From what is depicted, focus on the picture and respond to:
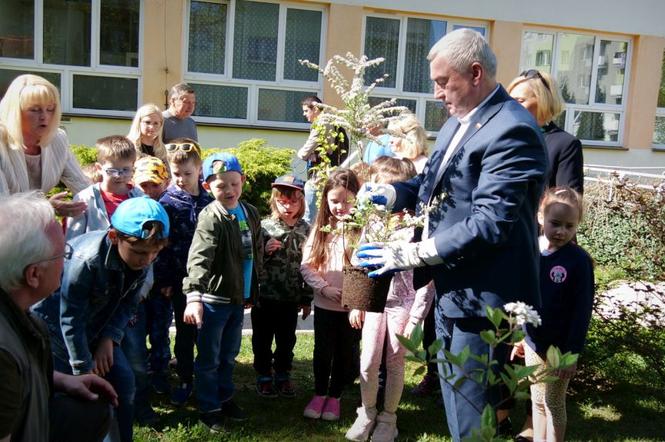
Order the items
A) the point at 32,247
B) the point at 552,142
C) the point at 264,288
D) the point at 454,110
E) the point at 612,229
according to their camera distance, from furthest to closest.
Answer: the point at 612,229 < the point at 264,288 < the point at 552,142 < the point at 454,110 < the point at 32,247

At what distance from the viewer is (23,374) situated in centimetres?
212

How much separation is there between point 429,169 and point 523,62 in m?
12.6

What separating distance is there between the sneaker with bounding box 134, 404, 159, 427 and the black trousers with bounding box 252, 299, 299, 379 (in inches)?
37.1

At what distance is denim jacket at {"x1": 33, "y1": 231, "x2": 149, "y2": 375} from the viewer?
3303mm

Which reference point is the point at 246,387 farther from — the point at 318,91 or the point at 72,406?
the point at 318,91

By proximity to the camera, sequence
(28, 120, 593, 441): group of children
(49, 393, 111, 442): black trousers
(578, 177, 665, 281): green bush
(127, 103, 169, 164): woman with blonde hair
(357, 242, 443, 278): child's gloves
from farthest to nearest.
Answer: (127, 103, 169, 164): woman with blonde hair, (578, 177, 665, 281): green bush, (28, 120, 593, 441): group of children, (357, 242, 443, 278): child's gloves, (49, 393, 111, 442): black trousers

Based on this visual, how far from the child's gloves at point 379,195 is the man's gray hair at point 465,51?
0.72 metres

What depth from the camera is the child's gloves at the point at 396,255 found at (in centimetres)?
287

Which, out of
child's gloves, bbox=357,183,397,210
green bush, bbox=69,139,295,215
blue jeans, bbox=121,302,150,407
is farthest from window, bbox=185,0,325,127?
child's gloves, bbox=357,183,397,210

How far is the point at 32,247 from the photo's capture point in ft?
7.64

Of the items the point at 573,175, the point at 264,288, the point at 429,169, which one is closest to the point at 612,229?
the point at 573,175

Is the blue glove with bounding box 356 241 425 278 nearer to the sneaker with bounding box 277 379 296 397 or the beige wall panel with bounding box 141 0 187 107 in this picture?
the sneaker with bounding box 277 379 296 397

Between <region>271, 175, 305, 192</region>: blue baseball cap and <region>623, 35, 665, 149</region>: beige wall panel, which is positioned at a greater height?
<region>623, 35, 665, 149</region>: beige wall panel

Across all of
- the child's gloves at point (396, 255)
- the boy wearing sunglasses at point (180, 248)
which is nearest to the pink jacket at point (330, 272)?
the boy wearing sunglasses at point (180, 248)
